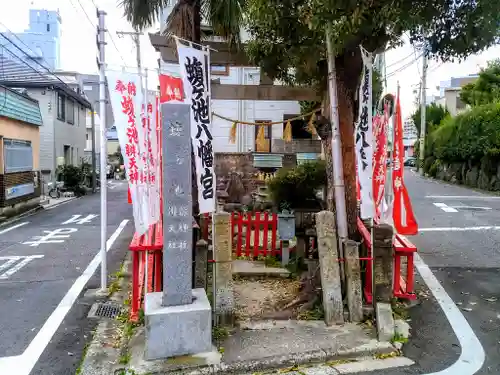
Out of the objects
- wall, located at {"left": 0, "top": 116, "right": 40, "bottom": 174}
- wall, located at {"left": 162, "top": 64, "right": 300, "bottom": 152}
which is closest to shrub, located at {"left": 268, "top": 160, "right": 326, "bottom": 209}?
wall, located at {"left": 162, "top": 64, "right": 300, "bottom": 152}

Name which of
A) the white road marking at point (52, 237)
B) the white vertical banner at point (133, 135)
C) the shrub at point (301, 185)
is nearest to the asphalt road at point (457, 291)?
the shrub at point (301, 185)

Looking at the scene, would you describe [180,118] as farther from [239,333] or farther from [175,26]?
[175,26]

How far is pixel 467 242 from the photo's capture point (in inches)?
431

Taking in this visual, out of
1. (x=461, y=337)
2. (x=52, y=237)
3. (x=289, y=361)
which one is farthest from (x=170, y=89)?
(x=52, y=237)

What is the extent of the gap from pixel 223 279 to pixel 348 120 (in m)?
3.06

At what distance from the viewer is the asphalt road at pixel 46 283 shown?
16.9 feet

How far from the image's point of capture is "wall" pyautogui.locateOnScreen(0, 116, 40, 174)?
16.5 m

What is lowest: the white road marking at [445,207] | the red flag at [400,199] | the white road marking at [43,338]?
the white road marking at [43,338]

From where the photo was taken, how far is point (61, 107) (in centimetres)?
2738

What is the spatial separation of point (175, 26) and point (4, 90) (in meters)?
11.0

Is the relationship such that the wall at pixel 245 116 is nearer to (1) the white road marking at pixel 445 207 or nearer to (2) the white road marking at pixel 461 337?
(1) the white road marking at pixel 445 207

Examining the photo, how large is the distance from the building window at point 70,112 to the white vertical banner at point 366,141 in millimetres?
26836

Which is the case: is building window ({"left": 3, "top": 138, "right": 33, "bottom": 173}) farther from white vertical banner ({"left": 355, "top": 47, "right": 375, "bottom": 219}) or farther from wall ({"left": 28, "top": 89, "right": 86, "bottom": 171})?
white vertical banner ({"left": 355, "top": 47, "right": 375, "bottom": 219})

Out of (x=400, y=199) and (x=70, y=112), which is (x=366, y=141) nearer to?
(x=400, y=199)
